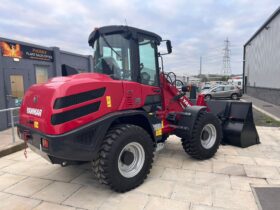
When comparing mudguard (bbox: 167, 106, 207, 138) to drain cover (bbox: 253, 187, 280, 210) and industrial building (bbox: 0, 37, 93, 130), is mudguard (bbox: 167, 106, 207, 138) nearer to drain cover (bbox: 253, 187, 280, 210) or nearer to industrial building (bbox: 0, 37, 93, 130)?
drain cover (bbox: 253, 187, 280, 210)

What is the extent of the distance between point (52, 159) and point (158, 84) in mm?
2340

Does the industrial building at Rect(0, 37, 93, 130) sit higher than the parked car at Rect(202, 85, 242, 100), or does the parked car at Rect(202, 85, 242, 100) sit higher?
the industrial building at Rect(0, 37, 93, 130)

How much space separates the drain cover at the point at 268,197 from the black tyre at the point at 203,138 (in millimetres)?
1396

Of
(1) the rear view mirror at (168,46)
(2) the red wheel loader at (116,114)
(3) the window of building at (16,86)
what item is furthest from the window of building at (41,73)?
(1) the rear view mirror at (168,46)

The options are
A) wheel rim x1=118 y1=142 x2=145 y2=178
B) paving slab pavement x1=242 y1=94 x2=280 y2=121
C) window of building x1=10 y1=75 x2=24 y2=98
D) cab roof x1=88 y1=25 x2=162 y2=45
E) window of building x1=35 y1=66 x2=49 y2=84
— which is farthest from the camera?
paving slab pavement x1=242 y1=94 x2=280 y2=121

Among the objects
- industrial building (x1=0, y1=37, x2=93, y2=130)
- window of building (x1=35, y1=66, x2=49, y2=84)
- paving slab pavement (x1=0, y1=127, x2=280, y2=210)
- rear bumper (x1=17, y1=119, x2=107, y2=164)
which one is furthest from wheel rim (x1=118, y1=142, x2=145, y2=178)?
window of building (x1=35, y1=66, x2=49, y2=84)

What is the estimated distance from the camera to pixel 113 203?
3588mm

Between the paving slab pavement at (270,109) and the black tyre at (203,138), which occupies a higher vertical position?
the black tyre at (203,138)

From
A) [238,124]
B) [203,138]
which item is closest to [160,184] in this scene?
[203,138]

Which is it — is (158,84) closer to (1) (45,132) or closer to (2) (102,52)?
(2) (102,52)

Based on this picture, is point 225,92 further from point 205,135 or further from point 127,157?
point 127,157

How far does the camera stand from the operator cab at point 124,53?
421 cm

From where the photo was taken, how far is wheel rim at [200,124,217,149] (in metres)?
5.48

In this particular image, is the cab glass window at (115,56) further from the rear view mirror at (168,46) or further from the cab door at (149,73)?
the rear view mirror at (168,46)
